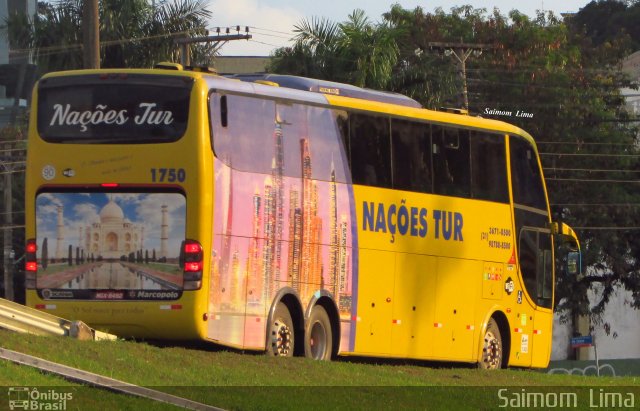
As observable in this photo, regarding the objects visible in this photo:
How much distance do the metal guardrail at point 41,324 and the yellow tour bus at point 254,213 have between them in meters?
0.89

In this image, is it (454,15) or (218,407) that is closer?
(218,407)

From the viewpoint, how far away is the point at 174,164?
674 inches

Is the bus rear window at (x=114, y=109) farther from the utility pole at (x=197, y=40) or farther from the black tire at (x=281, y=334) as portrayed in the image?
the utility pole at (x=197, y=40)

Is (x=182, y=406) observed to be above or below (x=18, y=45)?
below

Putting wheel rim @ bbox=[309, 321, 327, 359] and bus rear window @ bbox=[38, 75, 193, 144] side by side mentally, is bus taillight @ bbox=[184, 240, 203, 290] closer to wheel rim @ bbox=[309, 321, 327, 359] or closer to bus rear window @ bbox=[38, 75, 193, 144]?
bus rear window @ bbox=[38, 75, 193, 144]

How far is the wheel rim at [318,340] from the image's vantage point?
62.8 feet

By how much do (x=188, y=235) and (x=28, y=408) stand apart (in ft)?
17.7

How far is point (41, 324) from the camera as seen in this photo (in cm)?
1616

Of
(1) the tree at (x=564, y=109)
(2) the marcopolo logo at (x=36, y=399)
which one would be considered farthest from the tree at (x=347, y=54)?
(2) the marcopolo logo at (x=36, y=399)

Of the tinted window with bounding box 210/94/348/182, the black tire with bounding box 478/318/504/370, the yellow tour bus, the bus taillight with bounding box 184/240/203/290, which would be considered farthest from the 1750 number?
the black tire with bounding box 478/318/504/370

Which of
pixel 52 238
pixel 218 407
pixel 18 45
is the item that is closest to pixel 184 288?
pixel 52 238

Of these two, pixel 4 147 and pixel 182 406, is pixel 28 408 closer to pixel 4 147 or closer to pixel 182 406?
pixel 182 406

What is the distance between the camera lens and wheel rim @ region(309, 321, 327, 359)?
754 inches

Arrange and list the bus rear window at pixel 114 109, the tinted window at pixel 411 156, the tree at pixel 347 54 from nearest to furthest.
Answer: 1. the bus rear window at pixel 114 109
2. the tinted window at pixel 411 156
3. the tree at pixel 347 54
